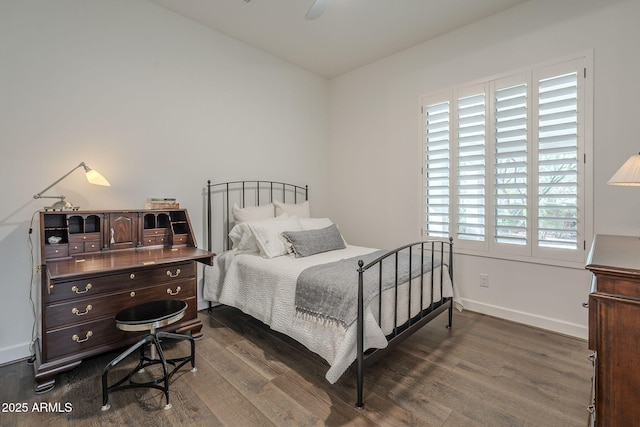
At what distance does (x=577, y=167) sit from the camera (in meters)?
2.59

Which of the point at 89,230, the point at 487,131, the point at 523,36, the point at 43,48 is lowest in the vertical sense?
the point at 89,230

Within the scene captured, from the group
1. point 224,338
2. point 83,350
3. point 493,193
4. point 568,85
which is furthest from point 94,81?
point 568,85

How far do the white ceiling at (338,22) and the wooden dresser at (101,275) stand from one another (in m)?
2.01

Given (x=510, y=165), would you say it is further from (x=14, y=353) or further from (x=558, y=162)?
(x=14, y=353)

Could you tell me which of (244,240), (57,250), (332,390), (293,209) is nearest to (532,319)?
(332,390)

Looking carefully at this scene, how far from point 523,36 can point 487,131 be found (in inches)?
34.9

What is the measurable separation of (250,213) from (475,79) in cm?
275

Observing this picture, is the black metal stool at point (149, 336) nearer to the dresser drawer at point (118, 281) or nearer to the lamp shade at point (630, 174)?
the dresser drawer at point (118, 281)

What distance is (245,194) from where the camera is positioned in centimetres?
364

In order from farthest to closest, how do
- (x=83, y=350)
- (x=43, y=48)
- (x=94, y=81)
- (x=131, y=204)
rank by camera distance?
(x=131, y=204), (x=94, y=81), (x=43, y=48), (x=83, y=350)

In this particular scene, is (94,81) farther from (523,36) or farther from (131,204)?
(523,36)

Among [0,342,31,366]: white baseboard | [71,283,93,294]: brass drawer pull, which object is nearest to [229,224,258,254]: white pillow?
[71,283,93,294]: brass drawer pull

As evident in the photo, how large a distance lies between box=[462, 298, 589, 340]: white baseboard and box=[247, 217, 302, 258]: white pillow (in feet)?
6.86

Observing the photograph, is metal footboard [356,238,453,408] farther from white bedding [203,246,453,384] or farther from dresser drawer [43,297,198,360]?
dresser drawer [43,297,198,360]
